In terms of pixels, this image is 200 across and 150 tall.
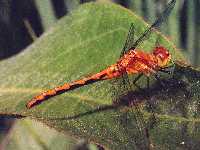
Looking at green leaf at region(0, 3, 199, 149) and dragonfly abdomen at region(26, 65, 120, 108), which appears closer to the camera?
green leaf at region(0, 3, 199, 149)

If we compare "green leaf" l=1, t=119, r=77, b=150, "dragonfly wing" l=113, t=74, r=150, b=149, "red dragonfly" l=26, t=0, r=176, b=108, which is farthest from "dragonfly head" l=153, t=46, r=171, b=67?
"green leaf" l=1, t=119, r=77, b=150

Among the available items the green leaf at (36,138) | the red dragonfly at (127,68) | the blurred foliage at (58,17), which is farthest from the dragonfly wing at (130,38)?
the green leaf at (36,138)

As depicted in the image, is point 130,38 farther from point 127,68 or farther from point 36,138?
point 36,138

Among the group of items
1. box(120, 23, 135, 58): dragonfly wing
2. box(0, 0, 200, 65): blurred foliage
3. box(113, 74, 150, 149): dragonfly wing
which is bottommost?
box(113, 74, 150, 149): dragonfly wing

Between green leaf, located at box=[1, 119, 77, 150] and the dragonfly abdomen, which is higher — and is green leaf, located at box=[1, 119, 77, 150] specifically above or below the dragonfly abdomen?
below

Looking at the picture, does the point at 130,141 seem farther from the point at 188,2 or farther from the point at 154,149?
the point at 188,2

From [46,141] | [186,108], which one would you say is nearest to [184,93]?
[186,108]

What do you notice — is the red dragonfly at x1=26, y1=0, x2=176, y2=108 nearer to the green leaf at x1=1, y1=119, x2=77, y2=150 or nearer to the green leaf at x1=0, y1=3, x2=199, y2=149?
the green leaf at x1=0, y1=3, x2=199, y2=149

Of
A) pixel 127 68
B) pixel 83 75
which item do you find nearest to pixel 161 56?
pixel 127 68
